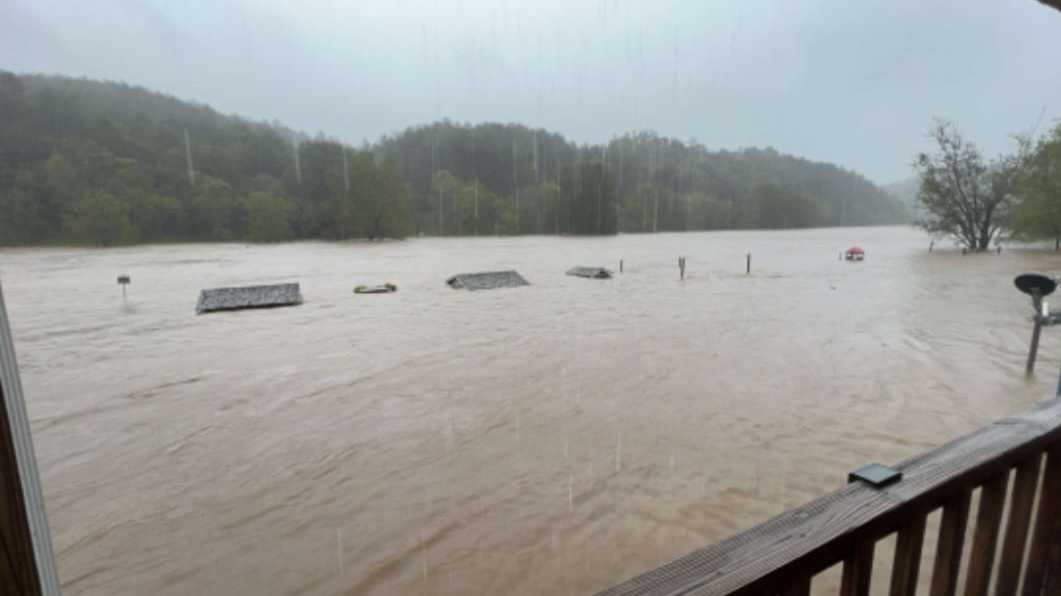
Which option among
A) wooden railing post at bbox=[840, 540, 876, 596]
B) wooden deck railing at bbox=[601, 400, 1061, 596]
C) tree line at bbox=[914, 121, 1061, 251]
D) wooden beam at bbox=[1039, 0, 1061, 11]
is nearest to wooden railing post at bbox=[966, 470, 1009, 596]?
wooden deck railing at bbox=[601, 400, 1061, 596]

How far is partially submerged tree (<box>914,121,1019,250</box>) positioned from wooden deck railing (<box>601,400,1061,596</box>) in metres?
43.2

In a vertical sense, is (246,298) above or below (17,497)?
below

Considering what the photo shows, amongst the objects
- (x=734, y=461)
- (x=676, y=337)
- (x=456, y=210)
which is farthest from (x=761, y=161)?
(x=734, y=461)

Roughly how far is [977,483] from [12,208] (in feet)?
42.6

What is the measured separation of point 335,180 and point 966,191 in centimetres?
5435

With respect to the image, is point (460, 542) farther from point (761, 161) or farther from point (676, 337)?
point (761, 161)

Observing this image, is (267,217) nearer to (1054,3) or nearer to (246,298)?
(246,298)

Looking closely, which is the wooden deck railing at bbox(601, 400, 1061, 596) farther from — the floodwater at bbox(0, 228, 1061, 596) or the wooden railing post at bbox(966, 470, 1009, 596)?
the floodwater at bbox(0, 228, 1061, 596)

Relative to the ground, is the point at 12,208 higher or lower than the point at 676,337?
higher

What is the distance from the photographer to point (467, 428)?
6.38 m

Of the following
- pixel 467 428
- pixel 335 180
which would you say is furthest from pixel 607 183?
pixel 467 428

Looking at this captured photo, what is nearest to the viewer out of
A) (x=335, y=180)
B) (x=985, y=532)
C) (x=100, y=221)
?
(x=985, y=532)

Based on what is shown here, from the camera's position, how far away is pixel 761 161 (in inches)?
4139

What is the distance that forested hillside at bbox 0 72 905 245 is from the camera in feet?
36.6
